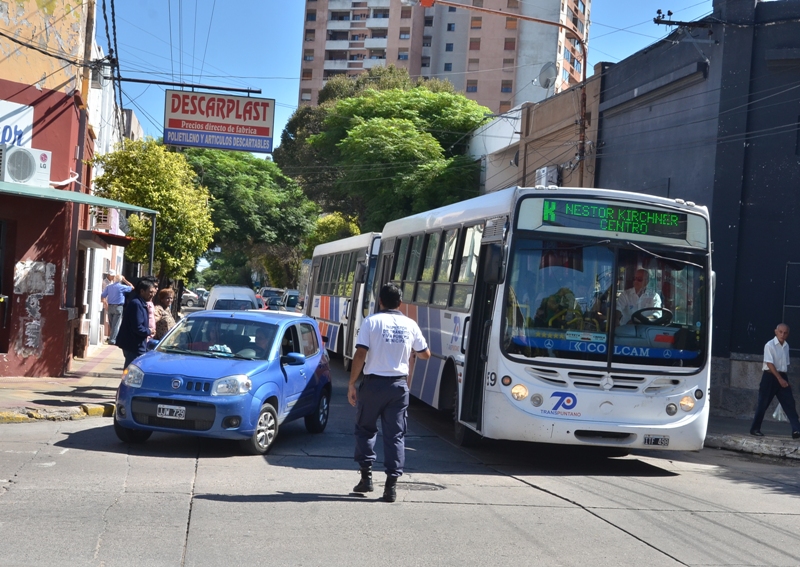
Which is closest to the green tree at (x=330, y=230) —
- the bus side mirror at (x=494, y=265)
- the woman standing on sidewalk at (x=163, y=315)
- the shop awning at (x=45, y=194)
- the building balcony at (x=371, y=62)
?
the building balcony at (x=371, y=62)

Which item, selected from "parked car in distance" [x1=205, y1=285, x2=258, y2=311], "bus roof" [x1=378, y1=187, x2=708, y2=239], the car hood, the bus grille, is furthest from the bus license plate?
"parked car in distance" [x1=205, y1=285, x2=258, y2=311]

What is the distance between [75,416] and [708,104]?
1373cm

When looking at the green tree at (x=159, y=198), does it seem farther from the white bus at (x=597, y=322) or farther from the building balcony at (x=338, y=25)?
the building balcony at (x=338, y=25)

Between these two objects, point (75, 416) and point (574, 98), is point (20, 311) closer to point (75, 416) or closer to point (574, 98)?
point (75, 416)

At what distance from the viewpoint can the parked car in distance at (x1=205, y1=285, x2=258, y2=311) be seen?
27438mm

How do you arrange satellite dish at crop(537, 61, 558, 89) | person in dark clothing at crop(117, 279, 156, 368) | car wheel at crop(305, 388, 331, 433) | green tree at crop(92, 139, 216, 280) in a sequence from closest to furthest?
car wheel at crop(305, 388, 331, 433), person in dark clothing at crop(117, 279, 156, 368), green tree at crop(92, 139, 216, 280), satellite dish at crop(537, 61, 558, 89)

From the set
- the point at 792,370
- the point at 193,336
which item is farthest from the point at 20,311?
the point at 792,370

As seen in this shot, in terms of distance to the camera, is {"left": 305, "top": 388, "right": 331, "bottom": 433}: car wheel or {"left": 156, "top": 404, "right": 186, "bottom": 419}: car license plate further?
{"left": 305, "top": 388, "right": 331, "bottom": 433}: car wheel

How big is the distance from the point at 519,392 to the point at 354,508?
123 inches

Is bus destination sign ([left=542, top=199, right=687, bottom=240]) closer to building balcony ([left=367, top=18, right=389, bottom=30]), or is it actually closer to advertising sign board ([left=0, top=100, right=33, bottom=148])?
advertising sign board ([left=0, top=100, right=33, bottom=148])

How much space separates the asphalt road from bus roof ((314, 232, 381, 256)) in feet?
30.9

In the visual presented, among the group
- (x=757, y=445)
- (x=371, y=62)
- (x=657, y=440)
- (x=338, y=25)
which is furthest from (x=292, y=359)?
(x=338, y=25)

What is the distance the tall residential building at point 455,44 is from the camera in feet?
255

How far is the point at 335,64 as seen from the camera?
95.8m
